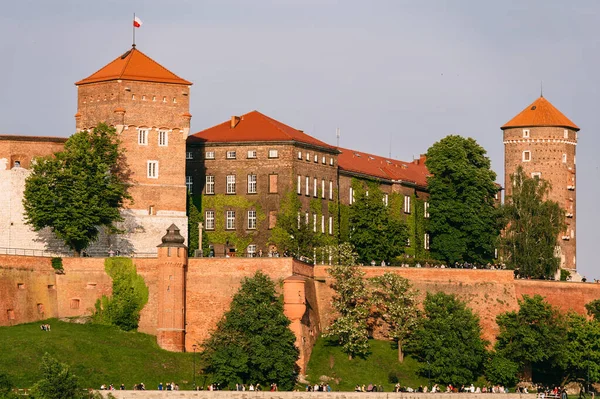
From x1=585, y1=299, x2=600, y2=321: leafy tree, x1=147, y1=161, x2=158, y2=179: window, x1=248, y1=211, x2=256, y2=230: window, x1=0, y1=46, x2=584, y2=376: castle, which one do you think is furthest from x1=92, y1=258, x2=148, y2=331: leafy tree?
x1=585, y1=299, x2=600, y2=321: leafy tree

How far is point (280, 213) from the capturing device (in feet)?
387

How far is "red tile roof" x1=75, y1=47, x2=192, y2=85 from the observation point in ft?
371

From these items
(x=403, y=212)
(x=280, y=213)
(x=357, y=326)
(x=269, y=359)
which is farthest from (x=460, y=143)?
(x=269, y=359)

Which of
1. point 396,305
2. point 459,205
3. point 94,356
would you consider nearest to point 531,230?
point 459,205

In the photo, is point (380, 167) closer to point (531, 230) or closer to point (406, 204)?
point (406, 204)

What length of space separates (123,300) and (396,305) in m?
15.3

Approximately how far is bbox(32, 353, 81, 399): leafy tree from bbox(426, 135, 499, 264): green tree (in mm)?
37020

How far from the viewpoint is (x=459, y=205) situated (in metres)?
125

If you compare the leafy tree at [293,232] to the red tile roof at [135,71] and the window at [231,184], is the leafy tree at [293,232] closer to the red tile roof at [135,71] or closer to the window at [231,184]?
the window at [231,184]

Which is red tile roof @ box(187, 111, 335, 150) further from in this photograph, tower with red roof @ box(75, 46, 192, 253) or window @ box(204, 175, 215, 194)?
tower with red roof @ box(75, 46, 192, 253)

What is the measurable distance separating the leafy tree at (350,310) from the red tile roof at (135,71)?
15.1 metres

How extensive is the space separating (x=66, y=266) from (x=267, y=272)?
1114cm

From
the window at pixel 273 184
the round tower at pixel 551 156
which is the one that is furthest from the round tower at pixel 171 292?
the round tower at pixel 551 156

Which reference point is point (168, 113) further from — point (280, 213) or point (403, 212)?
point (403, 212)
